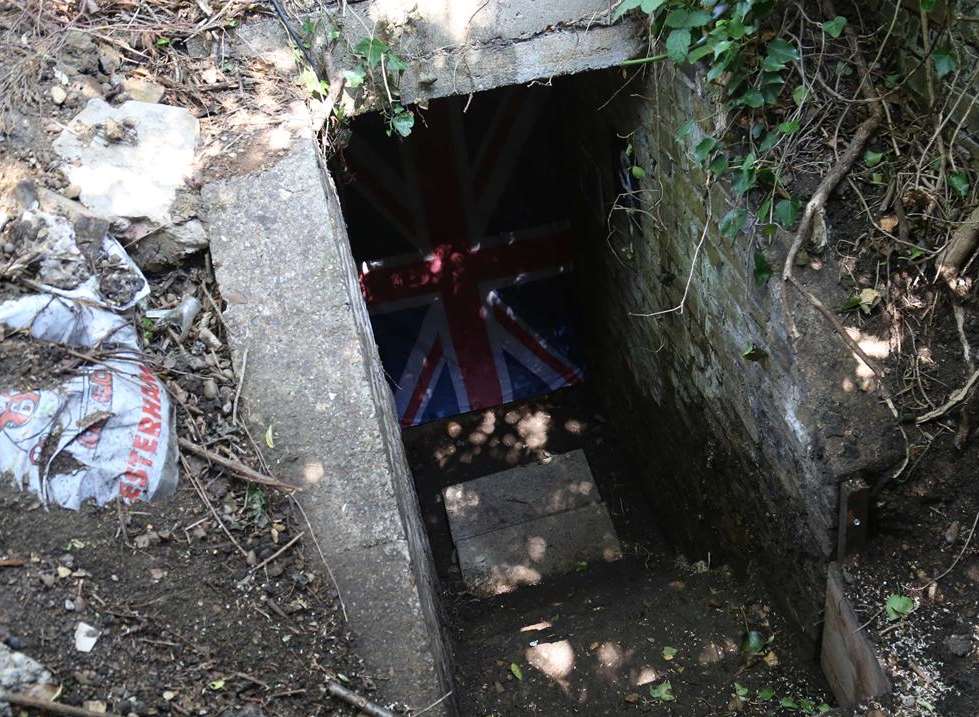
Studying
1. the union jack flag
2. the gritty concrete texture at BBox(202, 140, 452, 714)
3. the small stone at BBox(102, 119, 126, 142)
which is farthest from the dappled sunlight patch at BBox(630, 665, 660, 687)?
the union jack flag

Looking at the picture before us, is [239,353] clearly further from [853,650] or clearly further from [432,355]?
[432,355]

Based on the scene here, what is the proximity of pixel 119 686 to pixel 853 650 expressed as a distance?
7.96 feet

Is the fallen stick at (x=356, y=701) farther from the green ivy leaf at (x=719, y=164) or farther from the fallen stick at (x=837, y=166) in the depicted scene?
the green ivy leaf at (x=719, y=164)

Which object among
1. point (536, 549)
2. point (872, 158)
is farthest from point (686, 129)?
point (536, 549)

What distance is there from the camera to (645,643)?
4.00 metres

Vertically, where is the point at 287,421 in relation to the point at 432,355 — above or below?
below

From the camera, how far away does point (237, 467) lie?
3.03 meters

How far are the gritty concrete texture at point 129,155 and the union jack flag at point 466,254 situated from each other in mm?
2668

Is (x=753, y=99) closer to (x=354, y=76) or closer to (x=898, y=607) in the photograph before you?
(x=354, y=76)

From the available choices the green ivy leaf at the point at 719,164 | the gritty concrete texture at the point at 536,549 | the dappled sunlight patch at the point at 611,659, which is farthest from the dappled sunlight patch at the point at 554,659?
the green ivy leaf at the point at 719,164

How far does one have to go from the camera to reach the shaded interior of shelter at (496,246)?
637 centimetres

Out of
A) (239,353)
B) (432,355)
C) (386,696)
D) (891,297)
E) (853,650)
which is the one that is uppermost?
(432,355)

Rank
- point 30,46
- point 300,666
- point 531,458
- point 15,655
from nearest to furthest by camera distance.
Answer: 1. point 15,655
2. point 300,666
3. point 30,46
4. point 531,458

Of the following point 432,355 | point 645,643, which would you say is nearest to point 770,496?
point 645,643
